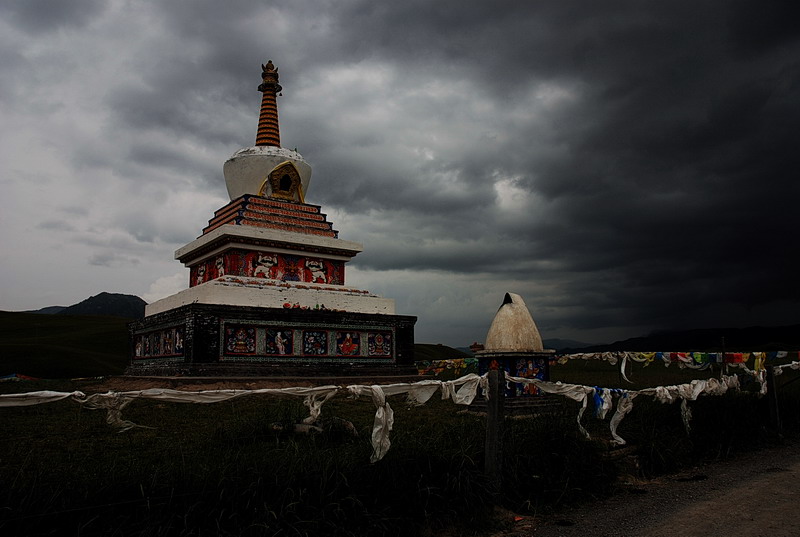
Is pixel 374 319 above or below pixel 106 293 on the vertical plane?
below

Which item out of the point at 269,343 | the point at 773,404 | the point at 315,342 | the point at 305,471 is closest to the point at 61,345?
the point at 269,343

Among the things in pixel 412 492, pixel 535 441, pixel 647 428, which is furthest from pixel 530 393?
pixel 412 492

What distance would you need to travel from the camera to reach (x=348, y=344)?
819 inches

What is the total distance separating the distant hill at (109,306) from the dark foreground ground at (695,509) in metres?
165

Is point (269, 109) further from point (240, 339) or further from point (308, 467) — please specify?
point (308, 467)

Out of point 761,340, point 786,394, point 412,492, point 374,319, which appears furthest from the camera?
point 761,340

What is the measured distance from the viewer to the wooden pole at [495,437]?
6742mm

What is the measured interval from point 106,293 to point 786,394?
190746 mm

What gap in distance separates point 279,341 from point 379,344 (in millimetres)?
3859

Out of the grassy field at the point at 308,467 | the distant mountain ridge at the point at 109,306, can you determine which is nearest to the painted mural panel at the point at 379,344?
the grassy field at the point at 308,467

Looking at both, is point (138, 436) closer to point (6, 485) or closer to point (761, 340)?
point (6, 485)

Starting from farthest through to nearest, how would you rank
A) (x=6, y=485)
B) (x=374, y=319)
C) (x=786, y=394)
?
(x=374, y=319) → (x=786, y=394) → (x=6, y=485)

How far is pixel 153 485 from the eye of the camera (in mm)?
5121

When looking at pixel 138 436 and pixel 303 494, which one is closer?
pixel 303 494
